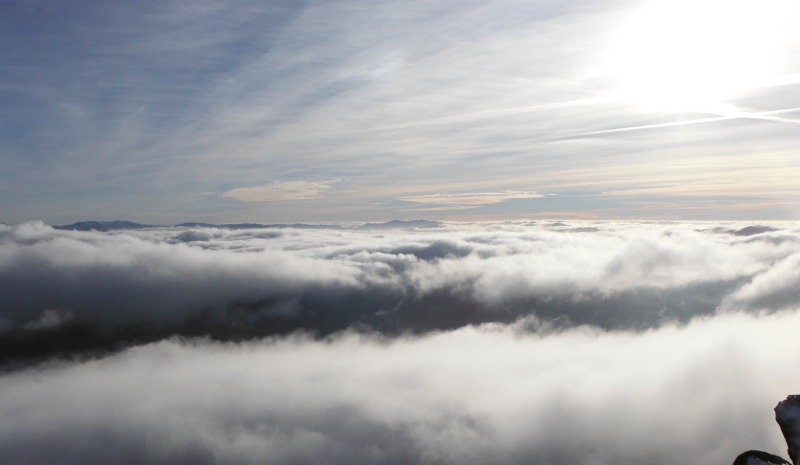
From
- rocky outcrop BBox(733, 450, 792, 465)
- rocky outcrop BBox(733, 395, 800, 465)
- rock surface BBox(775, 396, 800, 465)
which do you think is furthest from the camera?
rocky outcrop BBox(733, 450, 792, 465)

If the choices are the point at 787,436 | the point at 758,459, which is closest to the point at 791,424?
the point at 787,436

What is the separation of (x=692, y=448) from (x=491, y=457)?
62928 millimetres

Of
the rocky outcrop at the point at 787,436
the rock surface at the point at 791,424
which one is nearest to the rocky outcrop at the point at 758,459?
the rocky outcrop at the point at 787,436

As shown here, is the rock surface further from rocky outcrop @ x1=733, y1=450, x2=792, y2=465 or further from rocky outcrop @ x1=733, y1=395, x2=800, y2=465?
rocky outcrop @ x1=733, y1=450, x2=792, y2=465

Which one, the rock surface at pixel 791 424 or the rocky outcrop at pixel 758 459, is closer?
the rock surface at pixel 791 424

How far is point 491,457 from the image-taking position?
459 feet

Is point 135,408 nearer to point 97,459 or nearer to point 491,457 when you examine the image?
point 97,459

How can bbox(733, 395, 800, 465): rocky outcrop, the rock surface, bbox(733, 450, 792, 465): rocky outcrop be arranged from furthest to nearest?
1. bbox(733, 450, 792, 465): rocky outcrop
2. bbox(733, 395, 800, 465): rocky outcrop
3. the rock surface

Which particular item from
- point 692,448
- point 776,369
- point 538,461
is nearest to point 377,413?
point 538,461

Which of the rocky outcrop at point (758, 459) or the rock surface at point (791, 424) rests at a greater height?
the rock surface at point (791, 424)

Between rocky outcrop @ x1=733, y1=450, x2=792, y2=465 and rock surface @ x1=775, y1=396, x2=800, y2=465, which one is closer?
rock surface @ x1=775, y1=396, x2=800, y2=465

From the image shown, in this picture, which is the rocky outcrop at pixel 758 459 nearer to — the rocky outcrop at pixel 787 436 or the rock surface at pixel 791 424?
the rocky outcrop at pixel 787 436

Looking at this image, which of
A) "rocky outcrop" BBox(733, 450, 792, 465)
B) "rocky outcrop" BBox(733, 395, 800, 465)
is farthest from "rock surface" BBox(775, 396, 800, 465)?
"rocky outcrop" BBox(733, 450, 792, 465)

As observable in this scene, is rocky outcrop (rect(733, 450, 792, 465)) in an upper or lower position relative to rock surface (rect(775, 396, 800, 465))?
lower
